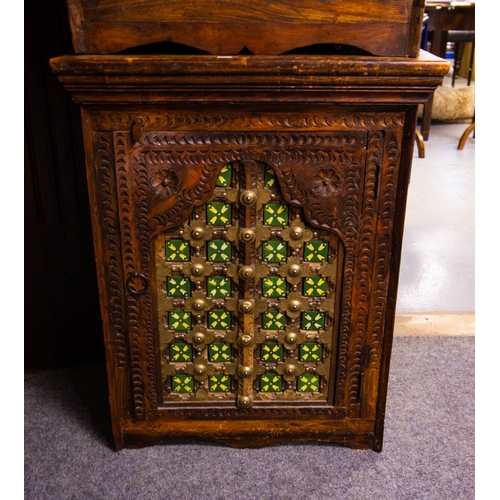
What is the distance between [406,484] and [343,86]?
1042 millimetres

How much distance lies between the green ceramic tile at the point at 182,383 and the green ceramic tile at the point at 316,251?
47 cm

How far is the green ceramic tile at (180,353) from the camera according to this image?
1602 mm

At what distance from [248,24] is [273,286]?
64cm

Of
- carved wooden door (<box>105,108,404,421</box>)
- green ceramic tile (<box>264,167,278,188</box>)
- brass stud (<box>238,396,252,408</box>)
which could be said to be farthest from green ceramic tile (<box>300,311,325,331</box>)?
green ceramic tile (<box>264,167,278,188</box>)

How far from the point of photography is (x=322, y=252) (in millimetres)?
1508

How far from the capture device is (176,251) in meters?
1.50

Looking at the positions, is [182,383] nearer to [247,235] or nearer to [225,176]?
[247,235]

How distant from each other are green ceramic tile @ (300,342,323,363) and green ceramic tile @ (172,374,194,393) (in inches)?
12.3

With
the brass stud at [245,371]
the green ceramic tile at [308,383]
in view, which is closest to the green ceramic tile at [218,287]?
the brass stud at [245,371]

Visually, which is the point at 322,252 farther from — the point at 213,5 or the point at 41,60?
the point at 41,60

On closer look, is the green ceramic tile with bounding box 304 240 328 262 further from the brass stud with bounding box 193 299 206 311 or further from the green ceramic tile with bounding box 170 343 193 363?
the green ceramic tile with bounding box 170 343 193 363

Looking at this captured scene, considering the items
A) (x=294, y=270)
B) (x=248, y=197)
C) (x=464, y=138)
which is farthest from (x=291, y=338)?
(x=464, y=138)

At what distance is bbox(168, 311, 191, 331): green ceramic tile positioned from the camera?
1.56 meters

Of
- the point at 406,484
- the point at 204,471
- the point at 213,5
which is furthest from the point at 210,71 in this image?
the point at 406,484
